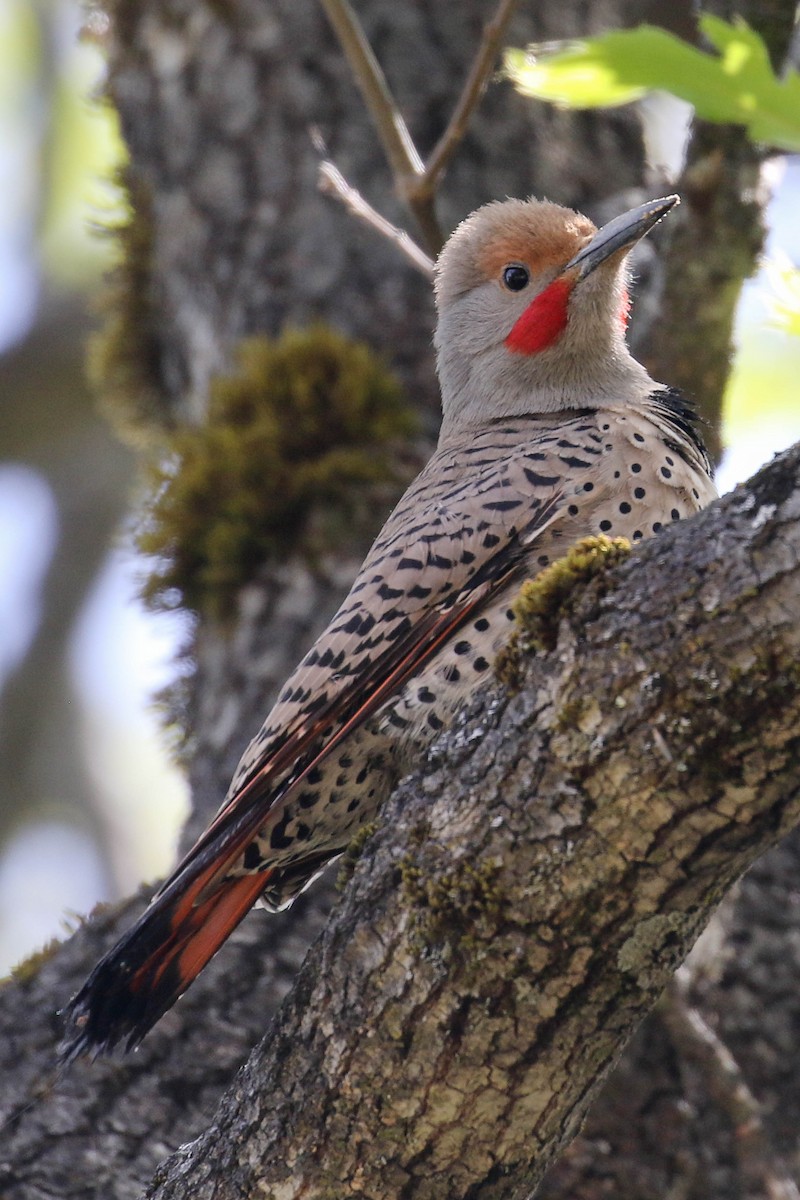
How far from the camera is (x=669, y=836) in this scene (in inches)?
98.8

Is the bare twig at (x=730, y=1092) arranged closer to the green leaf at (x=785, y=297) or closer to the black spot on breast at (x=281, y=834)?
the black spot on breast at (x=281, y=834)

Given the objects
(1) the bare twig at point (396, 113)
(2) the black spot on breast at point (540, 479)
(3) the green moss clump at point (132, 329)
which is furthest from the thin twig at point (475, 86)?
(3) the green moss clump at point (132, 329)

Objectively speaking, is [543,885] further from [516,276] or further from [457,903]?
[516,276]

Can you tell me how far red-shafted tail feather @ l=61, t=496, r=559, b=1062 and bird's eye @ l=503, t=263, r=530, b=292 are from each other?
1512 mm

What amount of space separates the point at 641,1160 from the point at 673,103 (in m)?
4.83

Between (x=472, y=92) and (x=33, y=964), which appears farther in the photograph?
(x=472, y=92)

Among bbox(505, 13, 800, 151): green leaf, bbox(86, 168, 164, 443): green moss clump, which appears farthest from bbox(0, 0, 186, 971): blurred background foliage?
bbox(505, 13, 800, 151): green leaf

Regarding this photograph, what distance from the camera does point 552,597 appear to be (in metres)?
2.70

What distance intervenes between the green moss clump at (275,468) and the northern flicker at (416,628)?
0.79 m

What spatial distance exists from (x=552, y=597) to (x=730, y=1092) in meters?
2.30

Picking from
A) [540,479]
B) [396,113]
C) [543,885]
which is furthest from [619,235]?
[543,885]

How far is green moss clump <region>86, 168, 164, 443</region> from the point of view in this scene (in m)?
6.76

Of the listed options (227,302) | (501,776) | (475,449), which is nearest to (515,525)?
(475,449)

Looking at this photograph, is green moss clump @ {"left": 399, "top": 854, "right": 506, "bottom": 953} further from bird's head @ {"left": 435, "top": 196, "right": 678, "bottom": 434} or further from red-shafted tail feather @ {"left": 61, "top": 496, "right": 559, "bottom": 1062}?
bird's head @ {"left": 435, "top": 196, "right": 678, "bottom": 434}
